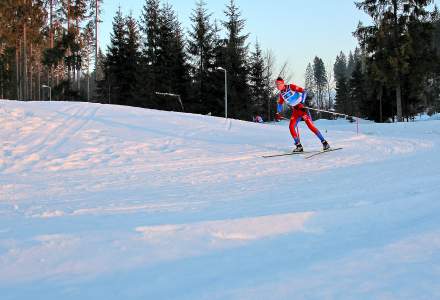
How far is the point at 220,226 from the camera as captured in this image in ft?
14.8

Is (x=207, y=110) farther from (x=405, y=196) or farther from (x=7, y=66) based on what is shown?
(x=405, y=196)

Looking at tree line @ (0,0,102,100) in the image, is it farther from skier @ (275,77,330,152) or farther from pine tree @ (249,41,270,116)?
skier @ (275,77,330,152)

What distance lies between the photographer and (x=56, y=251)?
391 centimetres

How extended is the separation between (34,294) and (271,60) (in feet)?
189

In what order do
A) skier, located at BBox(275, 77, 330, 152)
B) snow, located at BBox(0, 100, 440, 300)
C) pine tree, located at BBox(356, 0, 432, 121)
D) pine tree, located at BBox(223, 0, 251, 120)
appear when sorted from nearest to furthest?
snow, located at BBox(0, 100, 440, 300) < skier, located at BBox(275, 77, 330, 152) < pine tree, located at BBox(356, 0, 432, 121) < pine tree, located at BBox(223, 0, 251, 120)

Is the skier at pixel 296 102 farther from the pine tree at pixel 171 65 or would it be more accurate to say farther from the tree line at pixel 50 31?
the pine tree at pixel 171 65

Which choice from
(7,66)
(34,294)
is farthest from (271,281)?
(7,66)

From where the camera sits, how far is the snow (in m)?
3.13

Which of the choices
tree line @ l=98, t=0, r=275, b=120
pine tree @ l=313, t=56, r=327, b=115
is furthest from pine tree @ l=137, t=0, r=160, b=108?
pine tree @ l=313, t=56, r=327, b=115

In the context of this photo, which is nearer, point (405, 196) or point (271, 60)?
point (405, 196)

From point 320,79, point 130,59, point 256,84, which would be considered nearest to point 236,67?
point 256,84

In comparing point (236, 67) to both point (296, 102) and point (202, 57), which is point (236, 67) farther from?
point (296, 102)

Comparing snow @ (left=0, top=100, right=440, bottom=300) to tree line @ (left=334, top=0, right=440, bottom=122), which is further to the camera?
tree line @ (left=334, top=0, right=440, bottom=122)

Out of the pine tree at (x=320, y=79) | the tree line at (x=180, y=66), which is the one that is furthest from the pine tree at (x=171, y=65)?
the pine tree at (x=320, y=79)
